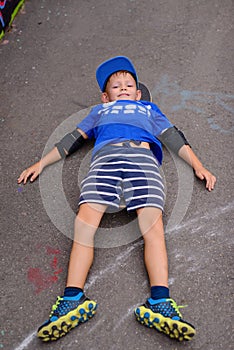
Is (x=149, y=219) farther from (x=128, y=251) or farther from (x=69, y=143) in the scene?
(x=69, y=143)

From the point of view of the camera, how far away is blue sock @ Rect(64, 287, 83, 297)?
2.05m

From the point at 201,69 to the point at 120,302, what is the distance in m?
1.97

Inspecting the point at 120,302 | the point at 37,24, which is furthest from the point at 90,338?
the point at 37,24

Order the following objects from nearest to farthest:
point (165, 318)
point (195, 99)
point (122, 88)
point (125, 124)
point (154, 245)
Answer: point (165, 318) < point (154, 245) < point (125, 124) < point (122, 88) < point (195, 99)

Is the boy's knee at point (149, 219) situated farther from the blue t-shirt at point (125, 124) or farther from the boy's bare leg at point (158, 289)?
the blue t-shirt at point (125, 124)

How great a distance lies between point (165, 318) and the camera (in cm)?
194

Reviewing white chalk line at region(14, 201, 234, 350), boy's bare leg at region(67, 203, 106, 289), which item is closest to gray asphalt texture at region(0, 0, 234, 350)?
white chalk line at region(14, 201, 234, 350)

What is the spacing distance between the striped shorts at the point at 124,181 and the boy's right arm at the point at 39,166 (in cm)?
37

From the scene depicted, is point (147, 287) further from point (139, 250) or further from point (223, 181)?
point (223, 181)

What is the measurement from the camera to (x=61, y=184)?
8.80 feet

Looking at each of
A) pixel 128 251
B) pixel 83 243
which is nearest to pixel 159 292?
pixel 128 251

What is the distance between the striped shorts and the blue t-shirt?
0.30 ft

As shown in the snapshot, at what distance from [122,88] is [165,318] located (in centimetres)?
143

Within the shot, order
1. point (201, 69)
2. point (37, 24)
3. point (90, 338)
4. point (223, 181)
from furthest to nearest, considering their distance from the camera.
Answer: point (37, 24)
point (201, 69)
point (223, 181)
point (90, 338)
